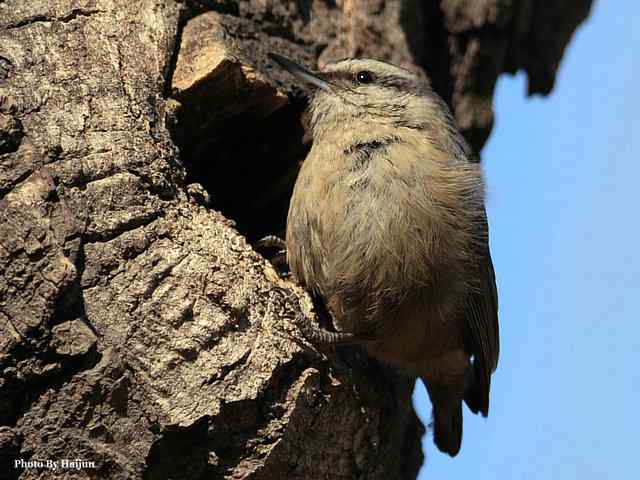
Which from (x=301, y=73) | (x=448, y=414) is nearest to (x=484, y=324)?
(x=448, y=414)

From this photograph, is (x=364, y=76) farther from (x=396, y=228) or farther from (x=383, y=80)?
(x=396, y=228)

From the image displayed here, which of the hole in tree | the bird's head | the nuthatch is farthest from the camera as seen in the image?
the hole in tree

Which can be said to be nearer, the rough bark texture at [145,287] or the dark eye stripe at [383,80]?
the rough bark texture at [145,287]

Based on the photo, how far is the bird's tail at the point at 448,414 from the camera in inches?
180

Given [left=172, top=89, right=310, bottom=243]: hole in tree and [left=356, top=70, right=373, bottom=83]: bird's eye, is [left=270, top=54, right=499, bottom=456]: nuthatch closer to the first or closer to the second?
[left=356, top=70, right=373, bottom=83]: bird's eye

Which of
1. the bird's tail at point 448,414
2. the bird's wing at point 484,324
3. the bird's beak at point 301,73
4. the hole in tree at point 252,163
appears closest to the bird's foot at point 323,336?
the bird's wing at point 484,324

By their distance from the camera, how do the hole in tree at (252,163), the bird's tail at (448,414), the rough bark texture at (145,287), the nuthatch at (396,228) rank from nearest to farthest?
the rough bark texture at (145,287)
the nuthatch at (396,228)
the hole in tree at (252,163)
the bird's tail at (448,414)

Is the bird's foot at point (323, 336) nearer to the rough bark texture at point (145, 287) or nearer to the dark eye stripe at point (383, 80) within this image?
the rough bark texture at point (145, 287)

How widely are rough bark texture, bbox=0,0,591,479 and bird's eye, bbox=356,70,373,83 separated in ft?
1.46

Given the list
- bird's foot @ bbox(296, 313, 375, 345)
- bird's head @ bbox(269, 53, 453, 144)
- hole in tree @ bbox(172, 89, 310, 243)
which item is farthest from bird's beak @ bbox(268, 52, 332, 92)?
bird's foot @ bbox(296, 313, 375, 345)

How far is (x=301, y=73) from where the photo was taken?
434 centimetres

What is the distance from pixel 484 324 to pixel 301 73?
4.83ft

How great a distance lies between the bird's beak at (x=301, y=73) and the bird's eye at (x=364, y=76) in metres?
0.18

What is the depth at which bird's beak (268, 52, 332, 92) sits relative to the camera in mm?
4301
